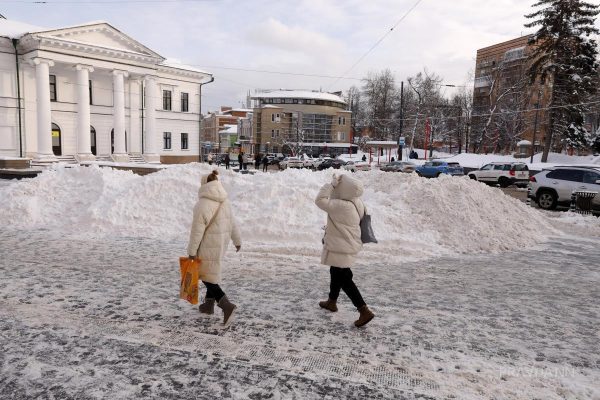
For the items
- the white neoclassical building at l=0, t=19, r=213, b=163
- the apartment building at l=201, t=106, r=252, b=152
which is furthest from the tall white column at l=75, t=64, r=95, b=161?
the apartment building at l=201, t=106, r=252, b=152

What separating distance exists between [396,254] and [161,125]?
127ft

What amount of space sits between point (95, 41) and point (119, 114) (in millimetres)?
6066

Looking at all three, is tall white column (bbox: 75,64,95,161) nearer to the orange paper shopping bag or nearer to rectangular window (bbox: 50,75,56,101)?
rectangular window (bbox: 50,75,56,101)

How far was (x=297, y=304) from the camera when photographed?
18.0 ft

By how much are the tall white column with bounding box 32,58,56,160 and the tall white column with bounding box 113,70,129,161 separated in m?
5.00

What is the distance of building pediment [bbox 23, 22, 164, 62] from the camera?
104 ft

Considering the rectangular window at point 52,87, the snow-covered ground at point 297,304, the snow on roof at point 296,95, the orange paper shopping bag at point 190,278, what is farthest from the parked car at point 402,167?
the snow on roof at point 296,95

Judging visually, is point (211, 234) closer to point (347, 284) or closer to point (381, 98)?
point (347, 284)

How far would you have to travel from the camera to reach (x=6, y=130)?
3259 cm

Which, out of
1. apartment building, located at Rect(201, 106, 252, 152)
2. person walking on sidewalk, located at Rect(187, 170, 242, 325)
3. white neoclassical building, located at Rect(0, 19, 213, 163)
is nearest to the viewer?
person walking on sidewalk, located at Rect(187, 170, 242, 325)

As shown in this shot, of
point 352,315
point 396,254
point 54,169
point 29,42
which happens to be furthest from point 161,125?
point 352,315

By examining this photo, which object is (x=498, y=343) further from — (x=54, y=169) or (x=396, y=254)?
(x=54, y=169)

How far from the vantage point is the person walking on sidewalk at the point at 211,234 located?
443 centimetres

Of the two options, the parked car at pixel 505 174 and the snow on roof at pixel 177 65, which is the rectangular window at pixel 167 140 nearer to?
the snow on roof at pixel 177 65
